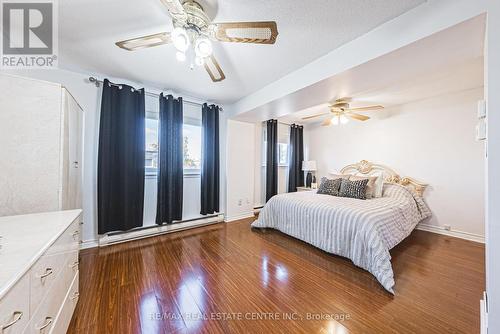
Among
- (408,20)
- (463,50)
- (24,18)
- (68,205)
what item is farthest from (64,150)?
(463,50)

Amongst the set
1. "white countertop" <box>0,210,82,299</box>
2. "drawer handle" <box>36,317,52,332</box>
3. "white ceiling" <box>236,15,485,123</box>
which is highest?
"white ceiling" <box>236,15,485,123</box>

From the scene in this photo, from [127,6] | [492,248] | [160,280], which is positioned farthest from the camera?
[160,280]

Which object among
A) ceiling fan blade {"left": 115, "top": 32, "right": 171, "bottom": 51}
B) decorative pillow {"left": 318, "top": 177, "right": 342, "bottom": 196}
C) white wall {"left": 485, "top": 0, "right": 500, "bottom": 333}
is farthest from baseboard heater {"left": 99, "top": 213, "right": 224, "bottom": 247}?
white wall {"left": 485, "top": 0, "right": 500, "bottom": 333}

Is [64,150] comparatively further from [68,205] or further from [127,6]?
[127,6]

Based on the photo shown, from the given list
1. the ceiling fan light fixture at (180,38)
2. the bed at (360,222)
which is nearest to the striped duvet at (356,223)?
the bed at (360,222)

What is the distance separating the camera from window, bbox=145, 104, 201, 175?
300 centimetres

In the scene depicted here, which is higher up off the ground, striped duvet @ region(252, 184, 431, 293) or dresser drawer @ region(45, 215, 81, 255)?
dresser drawer @ region(45, 215, 81, 255)

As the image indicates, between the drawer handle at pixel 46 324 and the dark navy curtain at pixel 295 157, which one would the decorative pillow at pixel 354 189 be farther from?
the drawer handle at pixel 46 324

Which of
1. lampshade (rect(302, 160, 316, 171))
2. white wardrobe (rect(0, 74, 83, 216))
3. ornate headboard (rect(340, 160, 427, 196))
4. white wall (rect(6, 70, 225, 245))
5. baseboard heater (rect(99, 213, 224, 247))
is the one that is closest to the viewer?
white wardrobe (rect(0, 74, 83, 216))

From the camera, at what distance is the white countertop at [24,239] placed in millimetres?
680

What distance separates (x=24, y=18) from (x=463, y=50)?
359cm

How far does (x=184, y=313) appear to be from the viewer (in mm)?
1431

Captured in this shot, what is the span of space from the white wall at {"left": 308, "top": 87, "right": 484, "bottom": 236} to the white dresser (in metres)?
4.70

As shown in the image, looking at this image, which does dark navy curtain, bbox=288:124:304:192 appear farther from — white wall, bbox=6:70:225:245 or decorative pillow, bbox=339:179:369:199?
white wall, bbox=6:70:225:245
